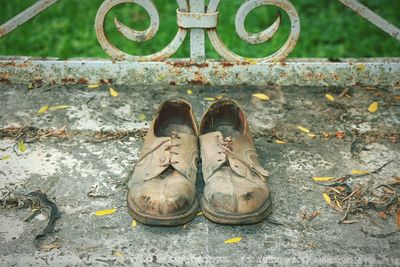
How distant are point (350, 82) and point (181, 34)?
1073 millimetres

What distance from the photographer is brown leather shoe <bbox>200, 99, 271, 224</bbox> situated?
2201mm

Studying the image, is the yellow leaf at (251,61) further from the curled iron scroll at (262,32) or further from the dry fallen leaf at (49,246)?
the dry fallen leaf at (49,246)

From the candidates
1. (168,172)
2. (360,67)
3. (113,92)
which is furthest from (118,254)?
(360,67)

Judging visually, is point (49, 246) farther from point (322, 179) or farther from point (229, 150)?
point (322, 179)

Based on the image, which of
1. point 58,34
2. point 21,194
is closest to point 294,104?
point 21,194

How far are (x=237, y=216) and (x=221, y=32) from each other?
2.83m

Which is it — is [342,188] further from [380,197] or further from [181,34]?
[181,34]

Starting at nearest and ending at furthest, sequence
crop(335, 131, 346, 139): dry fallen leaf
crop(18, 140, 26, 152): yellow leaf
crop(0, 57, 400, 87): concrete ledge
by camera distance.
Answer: crop(18, 140, 26, 152): yellow leaf < crop(335, 131, 346, 139): dry fallen leaf < crop(0, 57, 400, 87): concrete ledge

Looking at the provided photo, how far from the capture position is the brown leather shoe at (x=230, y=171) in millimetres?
2201

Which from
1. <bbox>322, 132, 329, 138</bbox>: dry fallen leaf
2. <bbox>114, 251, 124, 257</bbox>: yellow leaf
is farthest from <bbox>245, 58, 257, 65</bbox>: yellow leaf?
<bbox>114, 251, 124, 257</bbox>: yellow leaf

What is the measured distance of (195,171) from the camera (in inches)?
95.7

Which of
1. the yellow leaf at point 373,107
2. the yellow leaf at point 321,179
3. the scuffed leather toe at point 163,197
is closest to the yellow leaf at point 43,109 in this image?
the scuffed leather toe at point 163,197

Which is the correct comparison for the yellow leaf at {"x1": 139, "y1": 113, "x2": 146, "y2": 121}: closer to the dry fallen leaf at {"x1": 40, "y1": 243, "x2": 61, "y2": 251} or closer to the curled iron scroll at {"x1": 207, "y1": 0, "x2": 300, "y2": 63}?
the curled iron scroll at {"x1": 207, "y1": 0, "x2": 300, "y2": 63}

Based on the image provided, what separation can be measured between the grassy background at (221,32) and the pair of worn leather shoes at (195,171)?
1.71 meters
